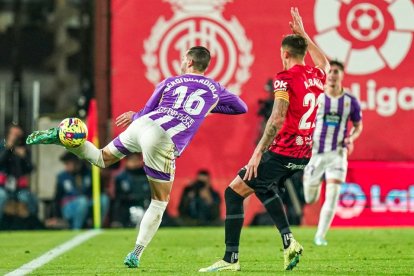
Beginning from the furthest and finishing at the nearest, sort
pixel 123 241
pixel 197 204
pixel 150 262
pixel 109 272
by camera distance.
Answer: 1. pixel 197 204
2. pixel 123 241
3. pixel 150 262
4. pixel 109 272

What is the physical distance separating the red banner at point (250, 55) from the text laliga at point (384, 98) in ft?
0.05

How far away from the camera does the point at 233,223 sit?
1020cm

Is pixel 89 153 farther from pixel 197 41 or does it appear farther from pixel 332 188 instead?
pixel 197 41

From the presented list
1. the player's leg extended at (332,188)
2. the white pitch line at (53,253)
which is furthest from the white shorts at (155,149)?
the player's leg extended at (332,188)

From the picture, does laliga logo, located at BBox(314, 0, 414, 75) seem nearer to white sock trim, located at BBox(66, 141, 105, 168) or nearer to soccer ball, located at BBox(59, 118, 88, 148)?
white sock trim, located at BBox(66, 141, 105, 168)

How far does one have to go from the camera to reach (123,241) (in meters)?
15.0

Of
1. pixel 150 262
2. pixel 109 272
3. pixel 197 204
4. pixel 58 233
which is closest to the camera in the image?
pixel 109 272

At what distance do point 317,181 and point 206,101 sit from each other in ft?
16.6

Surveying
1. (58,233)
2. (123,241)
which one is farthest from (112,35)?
(123,241)

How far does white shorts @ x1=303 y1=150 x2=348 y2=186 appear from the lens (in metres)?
14.9

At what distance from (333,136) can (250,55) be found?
4263 millimetres

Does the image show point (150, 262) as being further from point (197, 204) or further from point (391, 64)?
point (391, 64)

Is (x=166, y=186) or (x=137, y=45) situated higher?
(x=137, y=45)

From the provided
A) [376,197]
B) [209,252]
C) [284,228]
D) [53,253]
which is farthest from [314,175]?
[284,228]
